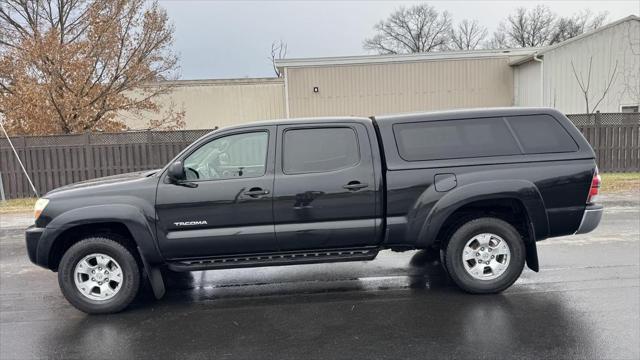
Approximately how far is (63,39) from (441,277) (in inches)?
699

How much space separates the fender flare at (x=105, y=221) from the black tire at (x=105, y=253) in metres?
0.20

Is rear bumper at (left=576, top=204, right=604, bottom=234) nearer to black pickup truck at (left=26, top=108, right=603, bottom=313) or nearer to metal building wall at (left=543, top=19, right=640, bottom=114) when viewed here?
black pickup truck at (left=26, top=108, right=603, bottom=313)

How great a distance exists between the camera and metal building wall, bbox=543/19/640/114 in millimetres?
20156

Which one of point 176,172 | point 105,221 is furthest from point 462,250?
point 105,221

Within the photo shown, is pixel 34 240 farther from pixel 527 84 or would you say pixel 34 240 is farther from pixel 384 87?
pixel 527 84

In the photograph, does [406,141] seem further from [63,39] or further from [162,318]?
[63,39]

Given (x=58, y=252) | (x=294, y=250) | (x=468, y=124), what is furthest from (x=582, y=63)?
(x=58, y=252)

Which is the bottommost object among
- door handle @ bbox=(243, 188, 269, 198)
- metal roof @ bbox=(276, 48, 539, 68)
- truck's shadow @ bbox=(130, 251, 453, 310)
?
truck's shadow @ bbox=(130, 251, 453, 310)

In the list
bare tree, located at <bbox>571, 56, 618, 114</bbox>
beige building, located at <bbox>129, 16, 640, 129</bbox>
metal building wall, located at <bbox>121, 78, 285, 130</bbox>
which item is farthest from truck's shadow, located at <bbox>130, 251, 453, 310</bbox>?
metal building wall, located at <bbox>121, 78, 285, 130</bbox>

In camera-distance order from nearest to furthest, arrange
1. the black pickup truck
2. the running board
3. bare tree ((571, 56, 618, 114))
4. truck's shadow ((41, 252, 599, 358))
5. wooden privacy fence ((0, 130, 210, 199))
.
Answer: truck's shadow ((41, 252, 599, 358)) → the black pickup truck → the running board → wooden privacy fence ((0, 130, 210, 199)) → bare tree ((571, 56, 618, 114))

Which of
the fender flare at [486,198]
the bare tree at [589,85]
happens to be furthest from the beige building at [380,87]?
the fender flare at [486,198]

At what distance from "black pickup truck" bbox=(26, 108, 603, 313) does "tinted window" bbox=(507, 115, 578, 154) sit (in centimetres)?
1

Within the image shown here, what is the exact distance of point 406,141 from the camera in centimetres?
534

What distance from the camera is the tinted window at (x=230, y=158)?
5230 mm
